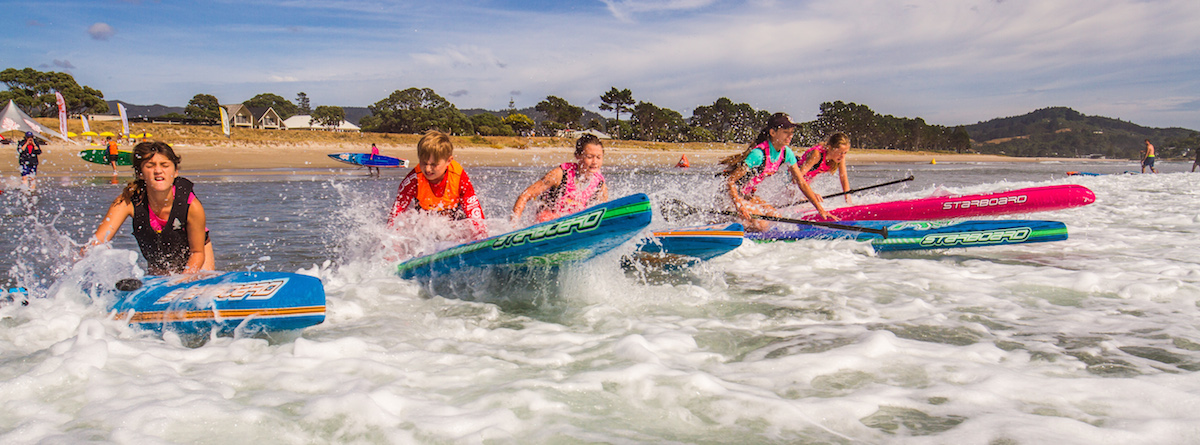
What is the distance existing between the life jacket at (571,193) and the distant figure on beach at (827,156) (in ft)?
11.7

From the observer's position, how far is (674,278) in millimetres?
5434

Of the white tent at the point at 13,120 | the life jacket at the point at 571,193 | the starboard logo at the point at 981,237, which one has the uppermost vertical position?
the white tent at the point at 13,120

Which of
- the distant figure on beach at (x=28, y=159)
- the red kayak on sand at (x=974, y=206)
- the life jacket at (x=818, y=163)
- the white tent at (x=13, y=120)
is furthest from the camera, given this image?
the white tent at (x=13, y=120)

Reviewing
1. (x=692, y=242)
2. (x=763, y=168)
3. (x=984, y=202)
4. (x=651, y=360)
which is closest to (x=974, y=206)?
→ (x=984, y=202)

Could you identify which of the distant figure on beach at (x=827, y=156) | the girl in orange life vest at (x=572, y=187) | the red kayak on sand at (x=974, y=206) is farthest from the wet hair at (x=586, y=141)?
the distant figure on beach at (x=827, y=156)

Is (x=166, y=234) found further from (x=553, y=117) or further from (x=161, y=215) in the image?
(x=553, y=117)

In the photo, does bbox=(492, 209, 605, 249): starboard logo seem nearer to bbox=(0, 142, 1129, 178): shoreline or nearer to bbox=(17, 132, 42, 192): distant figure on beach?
bbox=(17, 132, 42, 192): distant figure on beach

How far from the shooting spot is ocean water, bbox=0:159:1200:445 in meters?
2.46

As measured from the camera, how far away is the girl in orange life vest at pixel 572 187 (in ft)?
19.5

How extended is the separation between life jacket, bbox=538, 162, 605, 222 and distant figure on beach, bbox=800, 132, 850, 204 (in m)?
3.58

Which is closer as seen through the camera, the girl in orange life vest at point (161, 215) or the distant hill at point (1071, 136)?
the girl in orange life vest at point (161, 215)

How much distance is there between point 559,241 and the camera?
412 cm

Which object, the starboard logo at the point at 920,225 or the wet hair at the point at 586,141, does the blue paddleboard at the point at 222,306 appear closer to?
the wet hair at the point at 586,141

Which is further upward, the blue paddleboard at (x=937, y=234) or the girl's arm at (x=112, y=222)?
the girl's arm at (x=112, y=222)
